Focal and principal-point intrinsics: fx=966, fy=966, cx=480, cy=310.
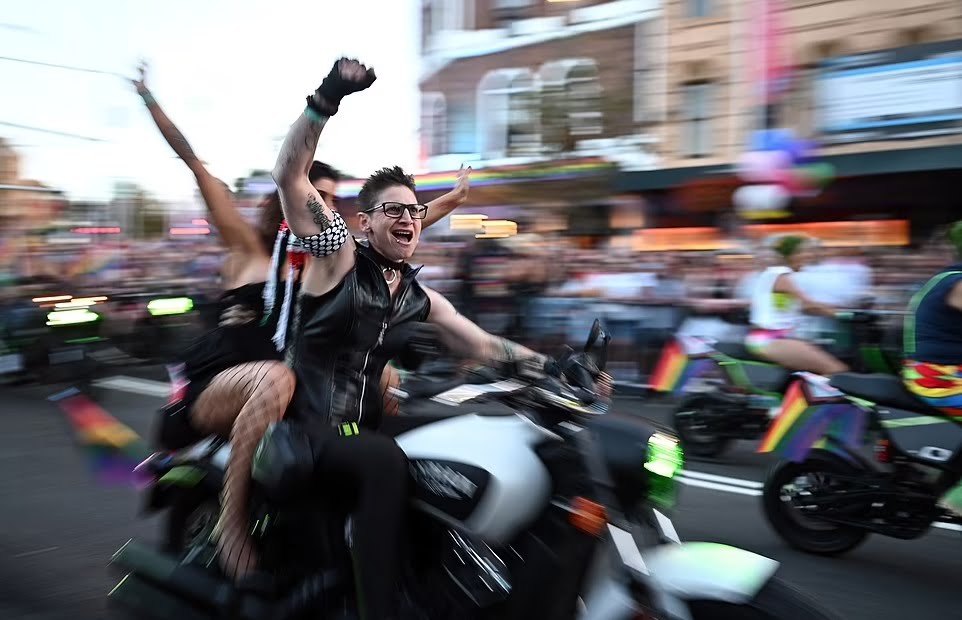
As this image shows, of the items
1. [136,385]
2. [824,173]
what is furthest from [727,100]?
[136,385]

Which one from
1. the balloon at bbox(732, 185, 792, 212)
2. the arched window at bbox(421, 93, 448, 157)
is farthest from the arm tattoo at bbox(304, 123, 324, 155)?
the arched window at bbox(421, 93, 448, 157)

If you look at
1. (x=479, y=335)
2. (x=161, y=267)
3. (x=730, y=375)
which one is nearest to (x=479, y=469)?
(x=479, y=335)

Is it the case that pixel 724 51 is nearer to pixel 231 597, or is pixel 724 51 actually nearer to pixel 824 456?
pixel 824 456

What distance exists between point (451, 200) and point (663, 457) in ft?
7.49

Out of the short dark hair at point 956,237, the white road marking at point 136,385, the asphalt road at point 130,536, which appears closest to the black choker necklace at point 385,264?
the asphalt road at point 130,536

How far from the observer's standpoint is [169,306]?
1205 cm

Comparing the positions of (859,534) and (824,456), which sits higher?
(824,456)

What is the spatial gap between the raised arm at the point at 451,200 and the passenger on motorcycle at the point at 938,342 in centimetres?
229

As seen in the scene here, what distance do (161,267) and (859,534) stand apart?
42.4 feet

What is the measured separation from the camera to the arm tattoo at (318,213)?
276 cm

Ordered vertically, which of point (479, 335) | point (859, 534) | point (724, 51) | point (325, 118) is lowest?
point (859, 534)

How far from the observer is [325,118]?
8.59 ft

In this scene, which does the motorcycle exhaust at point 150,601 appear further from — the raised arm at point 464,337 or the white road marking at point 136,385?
the white road marking at point 136,385

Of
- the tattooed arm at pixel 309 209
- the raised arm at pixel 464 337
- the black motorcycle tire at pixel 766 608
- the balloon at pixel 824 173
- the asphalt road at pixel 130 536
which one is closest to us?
the black motorcycle tire at pixel 766 608
